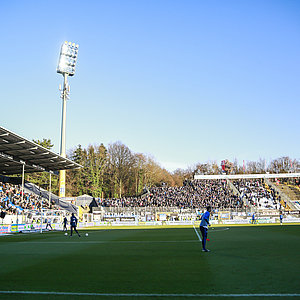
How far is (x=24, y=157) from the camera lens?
1967 inches

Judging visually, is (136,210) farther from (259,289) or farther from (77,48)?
(259,289)

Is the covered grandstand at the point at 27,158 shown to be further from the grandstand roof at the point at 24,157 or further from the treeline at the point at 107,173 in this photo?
Result: the treeline at the point at 107,173

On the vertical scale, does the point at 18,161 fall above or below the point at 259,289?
above

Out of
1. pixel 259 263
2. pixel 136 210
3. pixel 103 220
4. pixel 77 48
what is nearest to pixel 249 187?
pixel 136 210

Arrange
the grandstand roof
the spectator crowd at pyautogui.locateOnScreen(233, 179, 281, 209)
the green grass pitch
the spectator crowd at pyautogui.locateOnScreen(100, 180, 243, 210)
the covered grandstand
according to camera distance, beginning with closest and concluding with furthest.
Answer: the green grass pitch < the grandstand roof < the covered grandstand < the spectator crowd at pyautogui.locateOnScreen(100, 180, 243, 210) < the spectator crowd at pyautogui.locateOnScreen(233, 179, 281, 209)

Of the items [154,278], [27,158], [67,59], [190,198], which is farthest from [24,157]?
[154,278]

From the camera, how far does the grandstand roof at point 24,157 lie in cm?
4152

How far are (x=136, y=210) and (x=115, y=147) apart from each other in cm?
3463

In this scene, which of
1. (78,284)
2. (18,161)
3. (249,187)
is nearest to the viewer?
(78,284)

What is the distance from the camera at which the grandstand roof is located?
41.5 meters

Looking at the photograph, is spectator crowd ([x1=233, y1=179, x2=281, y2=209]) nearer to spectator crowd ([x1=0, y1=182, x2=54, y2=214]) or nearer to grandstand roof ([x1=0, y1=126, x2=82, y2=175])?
grandstand roof ([x1=0, y1=126, x2=82, y2=175])

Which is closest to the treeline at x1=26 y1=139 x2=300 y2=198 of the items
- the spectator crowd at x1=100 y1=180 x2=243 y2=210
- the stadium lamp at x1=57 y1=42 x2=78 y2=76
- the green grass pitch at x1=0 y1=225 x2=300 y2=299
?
the spectator crowd at x1=100 y1=180 x2=243 y2=210

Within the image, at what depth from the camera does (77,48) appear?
239ft

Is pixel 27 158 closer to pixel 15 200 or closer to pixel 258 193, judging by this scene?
pixel 15 200
